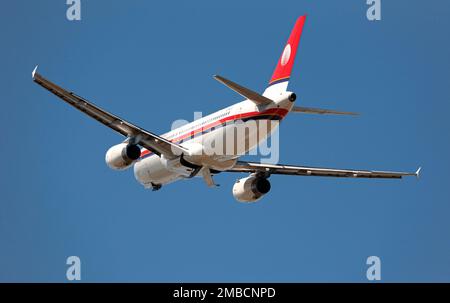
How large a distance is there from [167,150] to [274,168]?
7738 mm

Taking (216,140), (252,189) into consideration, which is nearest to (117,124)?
(216,140)

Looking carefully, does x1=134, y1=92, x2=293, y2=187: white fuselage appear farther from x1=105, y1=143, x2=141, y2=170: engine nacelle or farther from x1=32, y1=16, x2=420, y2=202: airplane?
x1=105, y1=143, x2=141, y2=170: engine nacelle

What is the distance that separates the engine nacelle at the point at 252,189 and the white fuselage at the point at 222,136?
3.93 m

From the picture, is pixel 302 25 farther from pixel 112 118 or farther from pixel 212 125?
pixel 112 118

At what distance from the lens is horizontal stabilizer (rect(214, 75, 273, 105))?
169 feet

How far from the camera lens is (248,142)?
56594 millimetres

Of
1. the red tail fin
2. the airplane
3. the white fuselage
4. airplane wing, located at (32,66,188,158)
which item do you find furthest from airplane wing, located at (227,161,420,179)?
the red tail fin

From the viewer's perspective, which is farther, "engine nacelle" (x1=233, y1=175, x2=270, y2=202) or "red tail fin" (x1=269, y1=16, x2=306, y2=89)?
"engine nacelle" (x1=233, y1=175, x2=270, y2=202)

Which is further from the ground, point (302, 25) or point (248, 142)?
point (302, 25)

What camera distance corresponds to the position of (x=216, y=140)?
2269 inches

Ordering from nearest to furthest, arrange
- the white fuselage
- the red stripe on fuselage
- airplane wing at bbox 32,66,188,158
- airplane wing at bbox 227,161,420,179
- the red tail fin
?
airplane wing at bbox 32,66,188,158 → the red stripe on fuselage → the white fuselage → the red tail fin → airplane wing at bbox 227,161,420,179

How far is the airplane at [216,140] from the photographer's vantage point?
183ft
